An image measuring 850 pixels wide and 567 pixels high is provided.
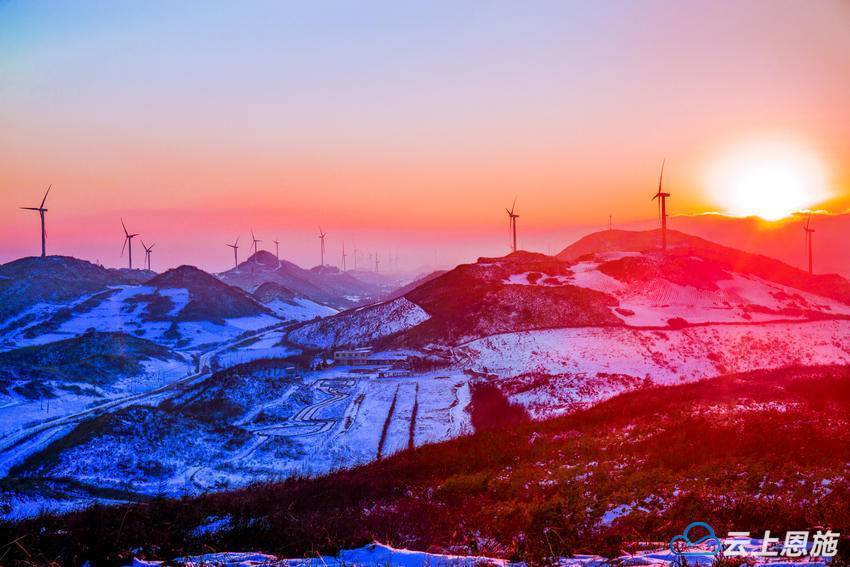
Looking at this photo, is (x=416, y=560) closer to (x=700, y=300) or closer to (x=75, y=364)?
(x=75, y=364)

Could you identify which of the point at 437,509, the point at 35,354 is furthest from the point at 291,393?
the point at 35,354

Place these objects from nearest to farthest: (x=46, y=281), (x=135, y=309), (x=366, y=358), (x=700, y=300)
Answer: (x=366, y=358) < (x=700, y=300) < (x=135, y=309) < (x=46, y=281)

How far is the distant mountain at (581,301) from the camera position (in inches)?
3113

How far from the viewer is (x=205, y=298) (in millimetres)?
140500

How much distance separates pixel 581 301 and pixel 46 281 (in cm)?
13460

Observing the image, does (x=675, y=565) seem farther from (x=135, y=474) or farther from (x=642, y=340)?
(x=642, y=340)

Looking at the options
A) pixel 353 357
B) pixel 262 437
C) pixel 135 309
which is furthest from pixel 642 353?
pixel 135 309

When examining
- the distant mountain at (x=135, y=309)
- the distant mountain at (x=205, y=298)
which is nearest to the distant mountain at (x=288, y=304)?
the distant mountain at (x=135, y=309)

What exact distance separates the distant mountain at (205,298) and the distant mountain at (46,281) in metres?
18.6

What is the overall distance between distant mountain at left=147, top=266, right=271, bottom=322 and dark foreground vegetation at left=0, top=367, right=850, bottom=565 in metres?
112

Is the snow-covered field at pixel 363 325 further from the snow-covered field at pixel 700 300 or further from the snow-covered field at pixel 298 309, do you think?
the snow-covered field at pixel 298 309

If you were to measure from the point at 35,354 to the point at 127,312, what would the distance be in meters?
44.7

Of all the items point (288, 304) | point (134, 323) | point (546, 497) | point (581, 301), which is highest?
point (581, 301)

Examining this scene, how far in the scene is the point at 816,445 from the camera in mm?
22516
